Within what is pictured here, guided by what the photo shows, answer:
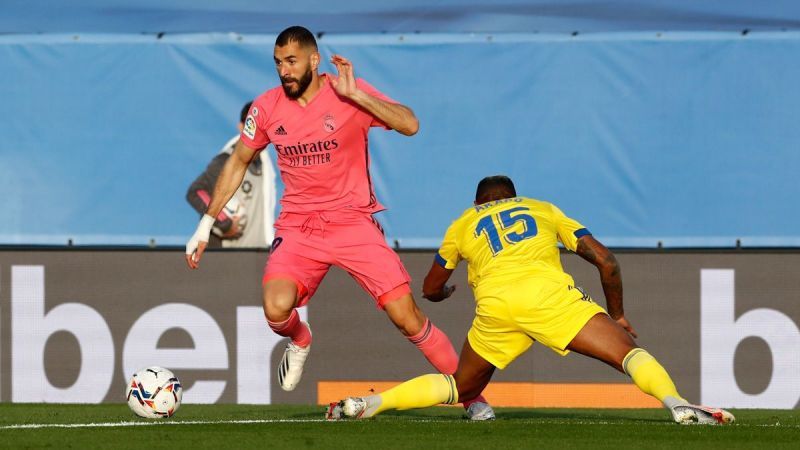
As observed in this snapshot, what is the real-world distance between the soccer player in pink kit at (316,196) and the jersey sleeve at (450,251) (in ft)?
1.10

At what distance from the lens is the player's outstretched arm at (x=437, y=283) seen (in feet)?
28.9

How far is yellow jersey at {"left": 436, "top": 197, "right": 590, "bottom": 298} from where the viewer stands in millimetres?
8391

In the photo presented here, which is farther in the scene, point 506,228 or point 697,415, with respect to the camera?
point 506,228

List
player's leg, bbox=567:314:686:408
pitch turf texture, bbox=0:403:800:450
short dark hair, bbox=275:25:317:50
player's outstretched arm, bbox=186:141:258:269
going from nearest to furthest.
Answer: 1. pitch turf texture, bbox=0:403:800:450
2. player's leg, bbox=567:314:686:408
3. short dark hair, bbox=275:25:317:50
4. player's outstretched arm, bbox=186:141:258:269

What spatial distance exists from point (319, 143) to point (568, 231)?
1.49m

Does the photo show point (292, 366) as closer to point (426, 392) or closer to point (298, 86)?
Answer: point (426, 392)

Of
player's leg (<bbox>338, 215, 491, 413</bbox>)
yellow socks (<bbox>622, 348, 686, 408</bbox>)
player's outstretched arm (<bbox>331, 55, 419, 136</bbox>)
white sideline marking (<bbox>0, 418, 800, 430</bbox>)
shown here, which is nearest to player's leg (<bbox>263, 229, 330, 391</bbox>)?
player's leg (<bbox>338, 215, 491, 413</bbox>)

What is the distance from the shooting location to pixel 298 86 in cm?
880

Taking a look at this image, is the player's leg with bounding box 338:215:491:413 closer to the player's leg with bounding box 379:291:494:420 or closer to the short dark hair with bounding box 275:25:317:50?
the player's leg with bounding box 379:291:494:420

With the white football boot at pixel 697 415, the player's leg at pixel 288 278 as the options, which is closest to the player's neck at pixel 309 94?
the player's leg at pixel 288 278

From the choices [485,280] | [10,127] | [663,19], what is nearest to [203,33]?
[10,127]

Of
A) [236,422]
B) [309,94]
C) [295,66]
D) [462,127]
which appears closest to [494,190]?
[309,94]

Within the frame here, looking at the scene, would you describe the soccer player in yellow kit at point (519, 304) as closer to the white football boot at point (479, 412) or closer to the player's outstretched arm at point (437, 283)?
the player's outstretched arm at point (437, 283)

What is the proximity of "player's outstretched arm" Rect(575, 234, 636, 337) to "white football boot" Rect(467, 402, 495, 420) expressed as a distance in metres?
0.94
